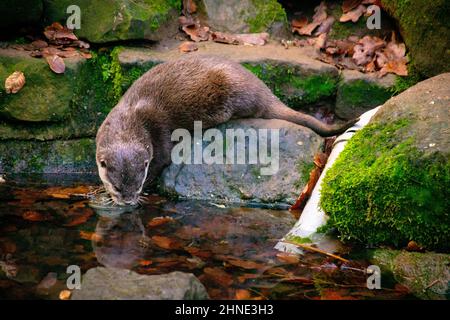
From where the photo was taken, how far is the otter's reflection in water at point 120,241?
3.49 m

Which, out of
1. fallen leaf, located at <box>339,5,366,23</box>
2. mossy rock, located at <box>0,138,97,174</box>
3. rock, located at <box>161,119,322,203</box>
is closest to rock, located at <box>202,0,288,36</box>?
fallen leaf, located at <box>339,5,366,23</box>

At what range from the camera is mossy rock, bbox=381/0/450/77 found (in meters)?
4.94

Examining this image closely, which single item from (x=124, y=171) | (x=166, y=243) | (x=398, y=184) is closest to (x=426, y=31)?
(x=398, y=184)

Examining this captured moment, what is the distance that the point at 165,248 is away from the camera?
368 cm

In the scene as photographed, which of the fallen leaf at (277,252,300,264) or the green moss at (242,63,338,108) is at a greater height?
the green moss at (242,63,338,108)

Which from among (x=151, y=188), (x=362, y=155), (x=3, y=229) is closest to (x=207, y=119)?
(x=151, y=188)

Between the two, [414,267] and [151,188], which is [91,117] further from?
[414,267]

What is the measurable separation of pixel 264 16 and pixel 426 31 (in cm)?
165

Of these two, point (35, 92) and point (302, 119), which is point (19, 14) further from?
point (302, 119)

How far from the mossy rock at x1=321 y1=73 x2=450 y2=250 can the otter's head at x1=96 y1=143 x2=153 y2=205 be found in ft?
4.57

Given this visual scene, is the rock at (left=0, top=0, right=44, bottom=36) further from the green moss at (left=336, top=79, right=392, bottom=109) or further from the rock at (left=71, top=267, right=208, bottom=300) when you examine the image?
the rock at (left=71, top=267, right=208, bottom=300)

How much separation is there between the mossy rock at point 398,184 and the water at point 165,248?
25 cm

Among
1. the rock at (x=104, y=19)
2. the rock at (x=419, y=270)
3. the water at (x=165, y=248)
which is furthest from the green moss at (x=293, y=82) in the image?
the rock at (x=419, y=270)

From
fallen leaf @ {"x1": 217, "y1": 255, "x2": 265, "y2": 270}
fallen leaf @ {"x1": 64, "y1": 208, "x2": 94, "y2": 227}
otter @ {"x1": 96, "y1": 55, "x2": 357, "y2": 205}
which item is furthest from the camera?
otter @ {"x1": 96, "y1": 55, "x2": 357, "y2": 205}
